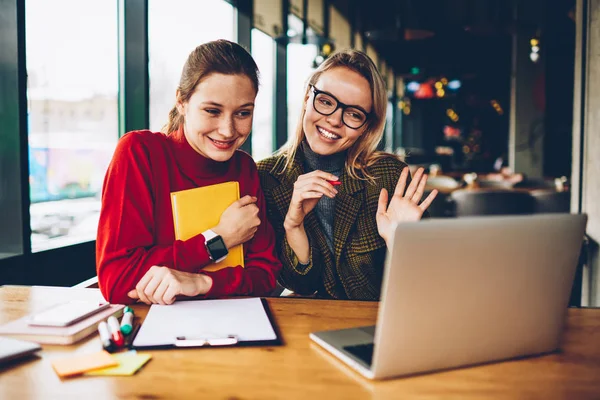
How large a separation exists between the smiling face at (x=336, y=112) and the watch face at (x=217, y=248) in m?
0.61

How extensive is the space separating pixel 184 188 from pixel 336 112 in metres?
0.62

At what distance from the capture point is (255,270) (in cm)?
152

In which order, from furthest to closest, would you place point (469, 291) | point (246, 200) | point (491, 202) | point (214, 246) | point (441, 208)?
point (441, 208), point (491, 202), point (246, 200), point (214, 246), point (469, 291)

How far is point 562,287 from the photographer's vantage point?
3.08 ft

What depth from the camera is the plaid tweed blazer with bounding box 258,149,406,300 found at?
185 cm

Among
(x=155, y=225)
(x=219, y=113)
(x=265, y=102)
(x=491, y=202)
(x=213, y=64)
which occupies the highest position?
(x=265, y=102)

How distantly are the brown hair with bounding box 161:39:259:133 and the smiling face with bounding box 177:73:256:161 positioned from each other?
0.05 feet

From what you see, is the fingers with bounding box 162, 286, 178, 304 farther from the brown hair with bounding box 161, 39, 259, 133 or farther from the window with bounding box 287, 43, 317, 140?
the window with bounding box 287, 43, 317, 140

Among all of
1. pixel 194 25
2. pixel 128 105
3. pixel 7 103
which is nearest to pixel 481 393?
pixel 7 103

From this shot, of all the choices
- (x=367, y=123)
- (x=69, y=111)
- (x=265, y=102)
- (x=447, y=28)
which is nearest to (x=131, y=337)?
(x=367, y=123)

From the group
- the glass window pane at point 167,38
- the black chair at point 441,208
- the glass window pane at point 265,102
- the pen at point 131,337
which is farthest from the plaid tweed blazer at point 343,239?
the glass window pane at point 265,102

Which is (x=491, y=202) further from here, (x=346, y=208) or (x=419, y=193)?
(x=419, y=193)

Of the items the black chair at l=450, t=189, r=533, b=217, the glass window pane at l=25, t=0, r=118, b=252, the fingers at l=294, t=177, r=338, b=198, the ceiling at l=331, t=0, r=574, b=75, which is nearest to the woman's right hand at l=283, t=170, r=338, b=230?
the fingers at l=294, t=177, r=338, b=198

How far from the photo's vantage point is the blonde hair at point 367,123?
1.84 m
